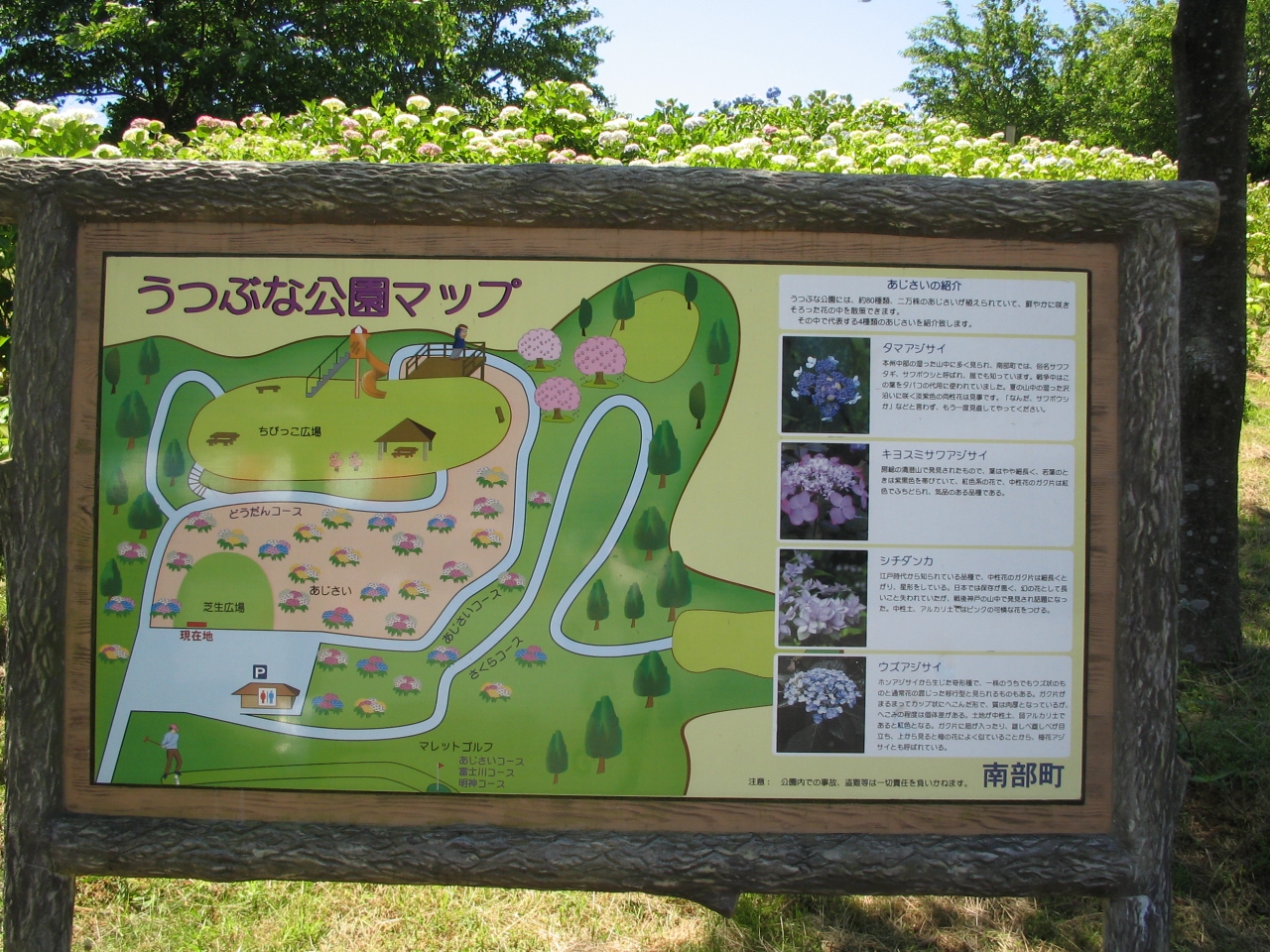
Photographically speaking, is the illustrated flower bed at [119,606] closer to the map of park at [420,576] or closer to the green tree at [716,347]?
the map of park at [420,576]

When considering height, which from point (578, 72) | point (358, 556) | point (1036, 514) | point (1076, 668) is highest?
point (578, 72)

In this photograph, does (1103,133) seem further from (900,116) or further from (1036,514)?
(1036,514)

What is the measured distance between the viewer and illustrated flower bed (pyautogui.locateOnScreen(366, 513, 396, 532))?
1.69 meters

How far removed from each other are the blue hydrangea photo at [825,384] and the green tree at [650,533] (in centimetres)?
31

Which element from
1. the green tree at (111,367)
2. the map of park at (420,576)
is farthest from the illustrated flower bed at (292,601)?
the green tree at (111,367)

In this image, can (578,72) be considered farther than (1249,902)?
Yes

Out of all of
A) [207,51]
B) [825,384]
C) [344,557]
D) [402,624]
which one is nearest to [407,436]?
[344,557]

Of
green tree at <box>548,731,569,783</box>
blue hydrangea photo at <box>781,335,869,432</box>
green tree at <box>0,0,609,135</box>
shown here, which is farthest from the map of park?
green tree at <box>0,0,609,135</box>

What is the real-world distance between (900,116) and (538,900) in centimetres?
568

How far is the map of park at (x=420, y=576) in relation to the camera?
1.69m

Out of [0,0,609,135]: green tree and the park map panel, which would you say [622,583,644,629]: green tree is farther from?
[0,0,609,135]: green tree

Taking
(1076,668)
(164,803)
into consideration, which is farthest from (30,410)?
(1076,668)

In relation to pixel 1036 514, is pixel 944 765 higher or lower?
lower

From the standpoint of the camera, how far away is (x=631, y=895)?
2344mm
